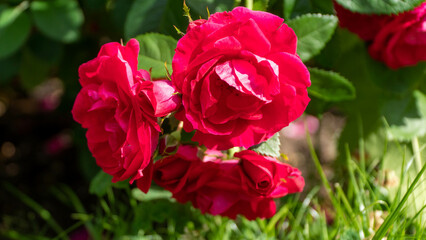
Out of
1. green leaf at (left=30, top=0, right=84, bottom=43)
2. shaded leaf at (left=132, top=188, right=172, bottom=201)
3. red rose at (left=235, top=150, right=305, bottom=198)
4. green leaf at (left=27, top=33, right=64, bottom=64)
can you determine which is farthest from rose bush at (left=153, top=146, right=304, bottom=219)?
green leaf at (left=27, top=33, right=64, bottom=64)

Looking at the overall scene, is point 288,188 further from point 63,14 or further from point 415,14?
point 63,14

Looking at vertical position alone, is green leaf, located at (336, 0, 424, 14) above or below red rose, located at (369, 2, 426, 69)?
above

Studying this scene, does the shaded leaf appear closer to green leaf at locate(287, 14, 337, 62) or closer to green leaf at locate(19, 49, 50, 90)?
green leaf at locate(287, 14, 337, 62)

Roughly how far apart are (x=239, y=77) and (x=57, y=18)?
0.69m

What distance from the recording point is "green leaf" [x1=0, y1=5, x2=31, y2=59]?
3.18 feet

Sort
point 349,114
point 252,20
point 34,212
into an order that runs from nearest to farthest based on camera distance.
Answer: point 252,20 < point 349,114 < point 34,212

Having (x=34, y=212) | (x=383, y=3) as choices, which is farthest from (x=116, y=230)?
(x=34, y=212)

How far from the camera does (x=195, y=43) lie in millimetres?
497

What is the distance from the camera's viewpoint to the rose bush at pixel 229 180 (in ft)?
1.92

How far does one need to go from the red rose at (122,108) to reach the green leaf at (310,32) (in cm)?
24

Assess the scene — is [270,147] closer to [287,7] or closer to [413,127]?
[287,7]

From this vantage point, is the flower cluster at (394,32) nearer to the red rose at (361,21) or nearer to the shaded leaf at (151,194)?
the red rose at (361,21)

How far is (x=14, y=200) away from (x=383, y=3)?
153 cm

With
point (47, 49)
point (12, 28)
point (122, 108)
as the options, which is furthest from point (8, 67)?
point (122, 108)
